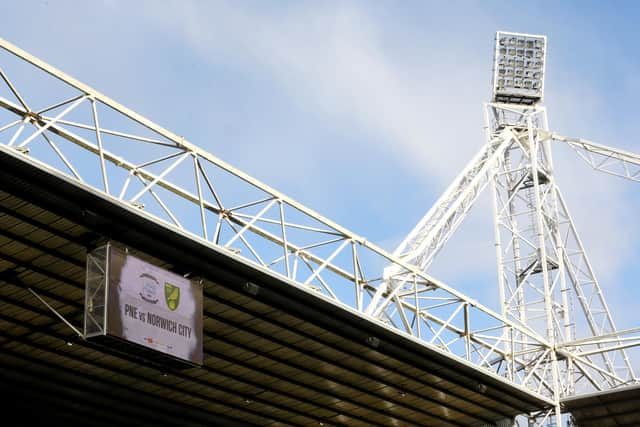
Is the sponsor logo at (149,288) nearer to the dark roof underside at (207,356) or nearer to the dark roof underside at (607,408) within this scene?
the dark roof underside at (207,356)

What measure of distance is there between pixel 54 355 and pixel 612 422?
27.8 metres

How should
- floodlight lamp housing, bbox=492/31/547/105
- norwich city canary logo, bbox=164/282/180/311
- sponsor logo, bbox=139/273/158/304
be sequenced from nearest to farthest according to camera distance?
sponsor logo, bbox=139/273/158/304, norwich city canary logo, bbox=164/282/180/311, floodlight lamp housing, bbox=492/31/547/105

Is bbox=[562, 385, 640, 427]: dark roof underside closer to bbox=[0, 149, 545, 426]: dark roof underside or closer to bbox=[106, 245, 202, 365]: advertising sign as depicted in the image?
bbox=[0, 149, 545, 426]: dark roof underside

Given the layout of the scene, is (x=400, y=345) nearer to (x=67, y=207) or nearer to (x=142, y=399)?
(x=142, y=399)

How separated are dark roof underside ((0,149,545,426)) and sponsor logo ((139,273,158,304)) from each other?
3.44ft

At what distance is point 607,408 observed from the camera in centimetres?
4856

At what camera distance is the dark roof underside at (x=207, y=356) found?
93.2ft

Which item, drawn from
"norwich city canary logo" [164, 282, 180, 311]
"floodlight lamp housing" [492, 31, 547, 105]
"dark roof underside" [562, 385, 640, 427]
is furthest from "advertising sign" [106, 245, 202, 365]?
"floodlight lamp housing" [492, 31, 547, 105]

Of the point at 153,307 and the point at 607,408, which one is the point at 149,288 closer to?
the point at 153,307

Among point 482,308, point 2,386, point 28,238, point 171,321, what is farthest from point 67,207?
point 482,308

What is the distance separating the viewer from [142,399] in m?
39.6

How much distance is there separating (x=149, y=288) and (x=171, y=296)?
861mm

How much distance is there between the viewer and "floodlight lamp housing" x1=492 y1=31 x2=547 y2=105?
61.8m

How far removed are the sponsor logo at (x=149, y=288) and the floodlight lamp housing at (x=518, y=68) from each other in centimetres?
3665
